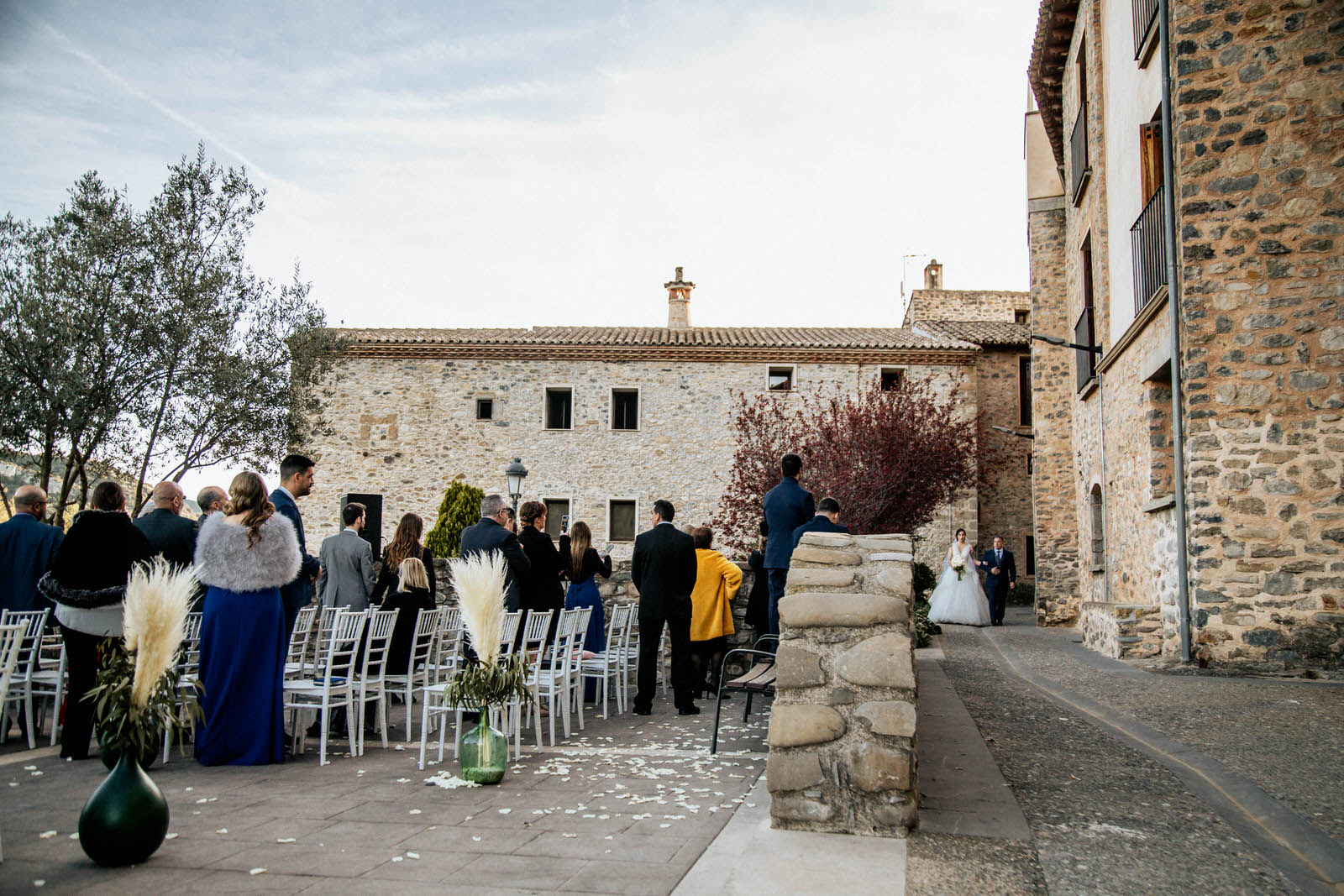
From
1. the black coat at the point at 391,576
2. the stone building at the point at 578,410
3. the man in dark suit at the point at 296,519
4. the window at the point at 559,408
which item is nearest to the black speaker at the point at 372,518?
the stone building at the point at 578,410

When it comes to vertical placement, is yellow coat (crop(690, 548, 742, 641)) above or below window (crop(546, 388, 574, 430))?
below

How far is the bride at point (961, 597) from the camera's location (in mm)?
17188

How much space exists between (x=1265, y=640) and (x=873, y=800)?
20.8 ft

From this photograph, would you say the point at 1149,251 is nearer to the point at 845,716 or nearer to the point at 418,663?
the point at 845,716

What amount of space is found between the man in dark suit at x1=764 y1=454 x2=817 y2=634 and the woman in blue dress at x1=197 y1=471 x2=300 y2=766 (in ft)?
11.9

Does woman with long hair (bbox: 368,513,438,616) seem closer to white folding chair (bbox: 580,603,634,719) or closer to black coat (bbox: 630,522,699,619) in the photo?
white folding chair (bbox: 580,603,634,719)

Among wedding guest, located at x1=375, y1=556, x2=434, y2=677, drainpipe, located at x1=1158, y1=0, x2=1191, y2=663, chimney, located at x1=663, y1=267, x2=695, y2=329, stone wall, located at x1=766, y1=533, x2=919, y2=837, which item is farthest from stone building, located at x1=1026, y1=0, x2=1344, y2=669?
chimney, located at x1=663, y1=267, x2=695, y2=329

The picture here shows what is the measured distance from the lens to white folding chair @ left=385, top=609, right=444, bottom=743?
6.29 m

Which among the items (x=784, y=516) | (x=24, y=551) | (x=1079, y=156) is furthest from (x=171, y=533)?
(x=1079, y=156)

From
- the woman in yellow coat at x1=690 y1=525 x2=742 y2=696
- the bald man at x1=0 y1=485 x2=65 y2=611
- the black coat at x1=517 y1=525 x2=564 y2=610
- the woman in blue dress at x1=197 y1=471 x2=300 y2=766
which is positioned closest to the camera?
the woman in blue dress at x1=197 y1=471 x2=300 y2=766

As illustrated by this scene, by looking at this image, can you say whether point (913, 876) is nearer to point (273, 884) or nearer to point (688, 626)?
point (273, 884)

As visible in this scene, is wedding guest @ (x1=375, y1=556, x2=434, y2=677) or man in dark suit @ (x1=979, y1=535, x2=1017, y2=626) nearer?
wedding guest @ (x1=375, y1=556, x2=434, y2=677)

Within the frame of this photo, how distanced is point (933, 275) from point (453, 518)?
2027 centimetres

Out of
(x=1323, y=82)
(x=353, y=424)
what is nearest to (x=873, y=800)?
(x=1323, y=82)
